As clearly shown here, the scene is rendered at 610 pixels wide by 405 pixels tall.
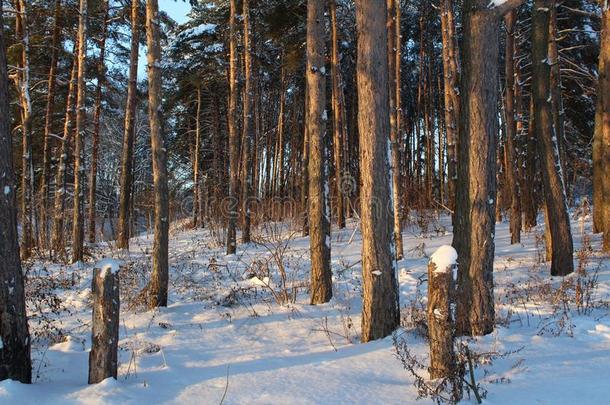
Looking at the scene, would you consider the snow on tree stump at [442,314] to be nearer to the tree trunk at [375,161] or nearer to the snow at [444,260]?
the snow at [444,260]

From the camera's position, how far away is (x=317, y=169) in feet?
23.4

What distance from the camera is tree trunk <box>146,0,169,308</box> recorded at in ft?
22.9

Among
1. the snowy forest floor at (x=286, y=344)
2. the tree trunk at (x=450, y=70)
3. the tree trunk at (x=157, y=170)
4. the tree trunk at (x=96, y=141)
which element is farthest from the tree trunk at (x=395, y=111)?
the tree trunk at (x=96, y=141)

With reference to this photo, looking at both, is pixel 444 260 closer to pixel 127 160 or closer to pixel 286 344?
pixel 286 344

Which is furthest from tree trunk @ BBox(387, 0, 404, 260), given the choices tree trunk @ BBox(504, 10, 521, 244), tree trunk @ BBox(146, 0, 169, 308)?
tree trunk @ BBox(146, 0, 169, 308)

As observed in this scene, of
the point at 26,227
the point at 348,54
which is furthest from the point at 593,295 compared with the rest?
the point at 348,54

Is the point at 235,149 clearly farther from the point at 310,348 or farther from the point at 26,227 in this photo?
the point at 310,348

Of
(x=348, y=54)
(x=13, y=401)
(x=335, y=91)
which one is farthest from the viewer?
(x=348, y=54)

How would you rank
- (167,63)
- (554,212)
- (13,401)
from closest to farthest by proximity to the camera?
1. (13,401)
2. (554,212)
3. (167,63)

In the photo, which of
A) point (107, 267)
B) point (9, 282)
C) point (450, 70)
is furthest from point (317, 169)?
point (450, 70)

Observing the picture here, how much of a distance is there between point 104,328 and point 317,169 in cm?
405

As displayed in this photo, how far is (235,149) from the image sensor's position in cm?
1238

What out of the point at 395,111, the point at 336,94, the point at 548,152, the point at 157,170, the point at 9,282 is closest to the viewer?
the point at 9,282

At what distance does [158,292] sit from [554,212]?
6.64 meters
